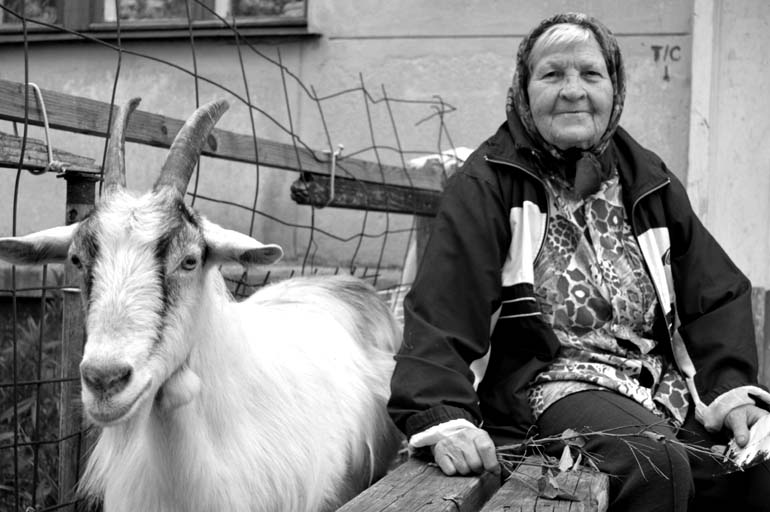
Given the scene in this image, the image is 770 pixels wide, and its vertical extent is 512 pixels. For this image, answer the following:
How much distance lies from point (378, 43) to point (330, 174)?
249 cm

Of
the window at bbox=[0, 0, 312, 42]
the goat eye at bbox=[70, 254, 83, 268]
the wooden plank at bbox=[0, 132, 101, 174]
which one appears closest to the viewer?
the goat eye at bbox=[70, 254, 83, 268]

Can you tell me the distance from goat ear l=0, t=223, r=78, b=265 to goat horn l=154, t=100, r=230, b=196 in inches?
11.1

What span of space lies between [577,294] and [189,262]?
46.3 inches

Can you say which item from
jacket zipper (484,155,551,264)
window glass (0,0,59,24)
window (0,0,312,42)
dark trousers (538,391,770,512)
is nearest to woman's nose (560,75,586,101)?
jacket zipper (484,155,551,264)

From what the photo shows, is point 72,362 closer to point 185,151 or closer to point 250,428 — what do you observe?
point 250,428

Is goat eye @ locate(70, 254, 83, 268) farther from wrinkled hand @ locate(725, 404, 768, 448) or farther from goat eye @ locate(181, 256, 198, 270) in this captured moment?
wrinkled hand @ locate(725, 404, 768, 448)

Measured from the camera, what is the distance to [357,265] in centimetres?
700

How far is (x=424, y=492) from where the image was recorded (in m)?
2.70

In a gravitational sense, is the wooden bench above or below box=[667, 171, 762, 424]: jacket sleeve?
below

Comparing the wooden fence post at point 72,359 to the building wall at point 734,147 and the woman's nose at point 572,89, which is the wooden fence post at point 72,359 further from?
the building wall at point 734,147

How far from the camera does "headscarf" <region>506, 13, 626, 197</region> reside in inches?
132

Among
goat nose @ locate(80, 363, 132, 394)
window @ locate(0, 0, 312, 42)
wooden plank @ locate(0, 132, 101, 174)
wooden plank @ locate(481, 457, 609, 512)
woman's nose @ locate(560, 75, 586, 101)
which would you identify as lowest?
wooden plank @ locate(481, 457, 609, 512)

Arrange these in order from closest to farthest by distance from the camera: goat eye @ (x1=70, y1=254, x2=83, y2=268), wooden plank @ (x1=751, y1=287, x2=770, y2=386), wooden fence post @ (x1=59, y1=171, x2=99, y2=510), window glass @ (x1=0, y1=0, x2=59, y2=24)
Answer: goat eye @ (x1=70, y1=254, x2=83, y2=268) < wooden fence post @ (x1=59, y1=171, x2=99, y2=510) < wooden plank @ (x1=751, y1=287, x2=770, y2=386) < window glass @ (x1=0, y1=0, x2=59, y2=24)

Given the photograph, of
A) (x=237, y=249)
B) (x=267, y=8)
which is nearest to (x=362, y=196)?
(x=237, y=249)
